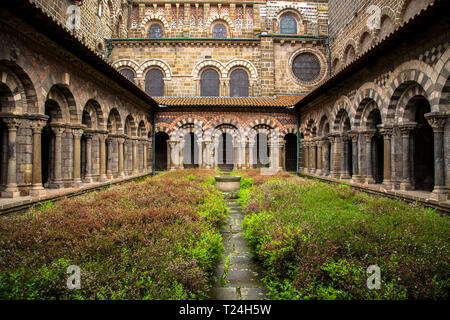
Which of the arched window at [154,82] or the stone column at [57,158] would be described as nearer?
the stone column at [57,158]

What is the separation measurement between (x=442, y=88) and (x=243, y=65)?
15656 mm

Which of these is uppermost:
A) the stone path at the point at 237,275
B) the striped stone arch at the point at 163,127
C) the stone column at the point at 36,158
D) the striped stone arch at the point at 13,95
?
the striped stone arch at the point at 163,127

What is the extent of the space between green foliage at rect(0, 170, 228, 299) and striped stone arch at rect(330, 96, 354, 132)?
28.9ft

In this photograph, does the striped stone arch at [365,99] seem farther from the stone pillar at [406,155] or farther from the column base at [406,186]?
the column base at [406,186]

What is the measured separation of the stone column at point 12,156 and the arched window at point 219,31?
720 inches

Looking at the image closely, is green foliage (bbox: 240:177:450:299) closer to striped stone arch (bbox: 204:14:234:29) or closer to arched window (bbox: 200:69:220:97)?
arched window (bbox: 200:69:220:97)

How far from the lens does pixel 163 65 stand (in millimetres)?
20672

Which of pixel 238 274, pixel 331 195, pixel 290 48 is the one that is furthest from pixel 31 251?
pixel 290 48

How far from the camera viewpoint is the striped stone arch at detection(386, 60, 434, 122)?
23.6ft

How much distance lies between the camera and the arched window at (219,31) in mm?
22484

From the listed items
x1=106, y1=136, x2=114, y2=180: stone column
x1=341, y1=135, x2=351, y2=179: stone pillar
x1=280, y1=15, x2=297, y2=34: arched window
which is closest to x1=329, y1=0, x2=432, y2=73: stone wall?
x1=280, y1=15, x2=297, y2=34: arched window

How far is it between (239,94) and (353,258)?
18771 mm

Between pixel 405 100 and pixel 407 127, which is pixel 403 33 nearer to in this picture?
pixel 405 100

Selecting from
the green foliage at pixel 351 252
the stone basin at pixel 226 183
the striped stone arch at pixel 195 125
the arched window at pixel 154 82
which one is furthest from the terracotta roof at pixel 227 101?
the green foliage at pixel 351 252
